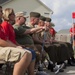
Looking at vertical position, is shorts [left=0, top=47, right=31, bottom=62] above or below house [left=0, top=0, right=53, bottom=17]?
below

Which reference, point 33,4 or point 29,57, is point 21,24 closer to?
point 29,57

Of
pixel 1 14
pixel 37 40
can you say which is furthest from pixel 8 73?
pixel 37 40

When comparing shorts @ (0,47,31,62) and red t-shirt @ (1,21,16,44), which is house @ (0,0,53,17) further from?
shorts @ (0,47,31,62)

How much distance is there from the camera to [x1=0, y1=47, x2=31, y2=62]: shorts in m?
4.90

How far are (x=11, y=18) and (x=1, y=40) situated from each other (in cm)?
99

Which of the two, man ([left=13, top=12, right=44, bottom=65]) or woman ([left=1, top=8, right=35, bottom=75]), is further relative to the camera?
man ([left=13, top=12, right=44, bottom=65])

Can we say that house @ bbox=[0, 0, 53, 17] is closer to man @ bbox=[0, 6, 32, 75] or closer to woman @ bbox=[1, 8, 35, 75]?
woman @ bbox=[1, 8, 35, 75]

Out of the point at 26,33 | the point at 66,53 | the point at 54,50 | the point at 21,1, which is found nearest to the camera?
the point at 26,33

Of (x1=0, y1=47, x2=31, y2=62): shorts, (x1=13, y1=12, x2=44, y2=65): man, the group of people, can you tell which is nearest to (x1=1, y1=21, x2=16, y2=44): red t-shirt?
the group of people

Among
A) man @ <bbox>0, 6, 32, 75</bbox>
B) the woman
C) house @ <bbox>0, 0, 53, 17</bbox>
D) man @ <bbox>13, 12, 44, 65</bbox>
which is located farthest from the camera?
house @ <bbox>0, 0, 53, 17</bbox>

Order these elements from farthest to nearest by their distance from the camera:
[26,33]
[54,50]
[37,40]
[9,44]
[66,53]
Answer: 1. [66,53]
2. [54,50]
3. [37,40]
4. [26,33]
5. [9,44]

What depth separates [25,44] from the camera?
22.7ft

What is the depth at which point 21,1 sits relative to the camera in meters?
49.1

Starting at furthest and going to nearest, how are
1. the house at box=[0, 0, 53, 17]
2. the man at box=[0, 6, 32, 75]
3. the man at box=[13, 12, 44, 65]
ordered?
the house at box=[0, 0, 53, 17]
the man at box=[13, 12, 44, 65]
the man at box=[0, 6, 32, 75]
